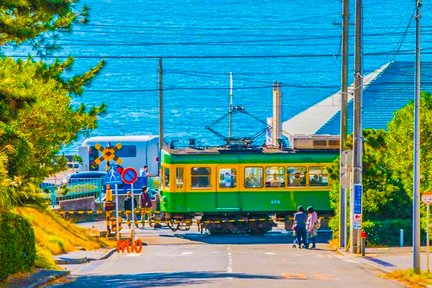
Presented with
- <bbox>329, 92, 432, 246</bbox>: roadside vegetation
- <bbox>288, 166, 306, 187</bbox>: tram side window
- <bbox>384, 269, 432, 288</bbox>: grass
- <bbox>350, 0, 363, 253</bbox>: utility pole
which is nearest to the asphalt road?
<bbox>384, 269, 432, 288</bbox>: grass

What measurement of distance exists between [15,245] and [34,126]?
5052 mm

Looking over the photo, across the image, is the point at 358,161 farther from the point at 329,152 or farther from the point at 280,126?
the point at 280,126

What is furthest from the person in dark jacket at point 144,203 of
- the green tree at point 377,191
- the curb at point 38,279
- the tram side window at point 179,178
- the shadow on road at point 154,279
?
the shadow on road at point 154,279

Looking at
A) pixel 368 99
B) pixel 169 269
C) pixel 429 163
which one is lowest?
pixel 169 269

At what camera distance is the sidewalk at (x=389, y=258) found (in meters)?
32.0

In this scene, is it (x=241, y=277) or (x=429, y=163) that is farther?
(x=429, y=163)

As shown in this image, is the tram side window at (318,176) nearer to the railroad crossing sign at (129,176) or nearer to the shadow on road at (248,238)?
the shadow on road at (248,238)

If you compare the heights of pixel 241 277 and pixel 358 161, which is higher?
pixel 358 161

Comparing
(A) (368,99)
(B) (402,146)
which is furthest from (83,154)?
(B) (402,146)

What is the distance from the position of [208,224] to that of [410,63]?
104ft

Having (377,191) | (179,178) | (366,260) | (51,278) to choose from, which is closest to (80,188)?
(179,178)

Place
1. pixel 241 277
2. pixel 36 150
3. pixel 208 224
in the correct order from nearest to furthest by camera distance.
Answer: pixel 241 277, pixel 36 150, pixel 208 224

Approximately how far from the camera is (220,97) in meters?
196

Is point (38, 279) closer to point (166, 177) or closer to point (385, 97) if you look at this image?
point (166, 177)
